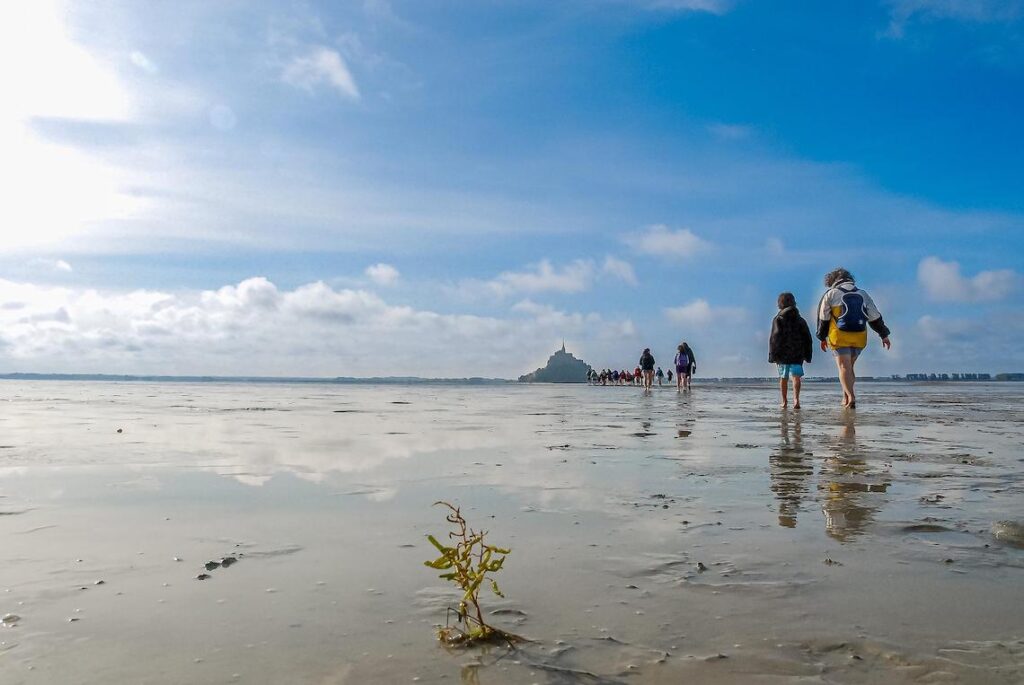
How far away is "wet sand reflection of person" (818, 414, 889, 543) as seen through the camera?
3.31m

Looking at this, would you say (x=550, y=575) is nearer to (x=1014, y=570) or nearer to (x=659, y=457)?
(x=1014, y=570)

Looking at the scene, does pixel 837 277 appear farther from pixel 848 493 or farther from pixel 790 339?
pixel 848 493

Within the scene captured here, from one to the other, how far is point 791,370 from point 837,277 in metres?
2.25

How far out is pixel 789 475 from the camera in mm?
4926

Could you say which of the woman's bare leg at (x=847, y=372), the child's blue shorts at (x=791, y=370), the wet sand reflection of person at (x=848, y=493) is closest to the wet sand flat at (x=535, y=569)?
the wet sand reflection of person at (x=848, y=493)

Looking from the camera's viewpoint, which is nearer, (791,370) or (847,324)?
(847,324)

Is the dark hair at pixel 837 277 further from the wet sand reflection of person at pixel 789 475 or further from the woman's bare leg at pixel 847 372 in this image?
the wet sand reflection of person at pixel 789 475

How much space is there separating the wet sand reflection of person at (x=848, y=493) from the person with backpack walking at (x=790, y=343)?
8.16m

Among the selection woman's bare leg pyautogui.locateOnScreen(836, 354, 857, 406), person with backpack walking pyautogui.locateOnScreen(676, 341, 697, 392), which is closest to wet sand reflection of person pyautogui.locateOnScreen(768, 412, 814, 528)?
woman's bare leg pyautogui.locateOnScreen(836, 354, 857, 406)

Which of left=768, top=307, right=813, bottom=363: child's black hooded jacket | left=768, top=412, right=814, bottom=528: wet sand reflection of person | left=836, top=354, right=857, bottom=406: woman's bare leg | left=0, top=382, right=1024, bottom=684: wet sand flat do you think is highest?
left=768, top=307, right=813, bottom=363: child's black hooded jacket

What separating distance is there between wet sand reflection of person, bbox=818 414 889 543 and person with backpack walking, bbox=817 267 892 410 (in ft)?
21.2

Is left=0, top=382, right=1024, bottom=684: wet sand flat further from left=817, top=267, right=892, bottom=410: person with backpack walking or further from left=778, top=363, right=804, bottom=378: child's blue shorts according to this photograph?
left=778, top=363, right=804, bottom=378: child's blue shorts

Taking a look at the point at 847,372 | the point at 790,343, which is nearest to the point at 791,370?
the point at 790,343

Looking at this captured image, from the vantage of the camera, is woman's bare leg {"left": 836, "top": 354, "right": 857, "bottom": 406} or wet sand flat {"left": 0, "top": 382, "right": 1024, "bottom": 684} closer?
wet sand flat {"left": 0, "top": 382, "right": 1024, "bottom": 684}
